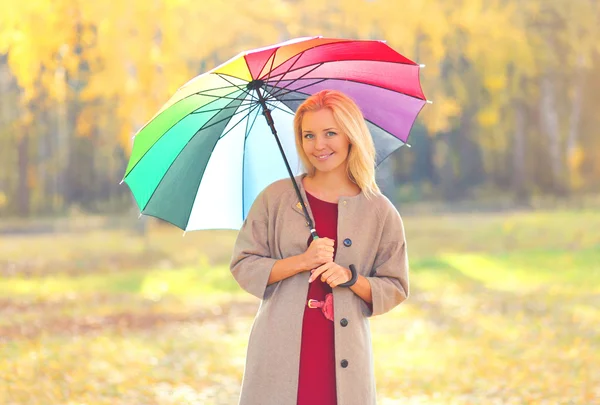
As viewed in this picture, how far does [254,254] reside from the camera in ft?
8.41

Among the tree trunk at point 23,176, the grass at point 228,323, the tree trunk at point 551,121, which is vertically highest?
the tree trunk at point 551,121

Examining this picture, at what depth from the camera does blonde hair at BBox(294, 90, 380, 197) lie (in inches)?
100

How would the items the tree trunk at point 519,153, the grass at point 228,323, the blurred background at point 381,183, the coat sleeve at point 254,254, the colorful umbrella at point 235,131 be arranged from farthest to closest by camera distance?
the tree trunk at point 519,153, the blurred background at point 381,183, the grass at point 228,323, the colorful umbrella at point 235,131, the coat sleeve at point 254,254

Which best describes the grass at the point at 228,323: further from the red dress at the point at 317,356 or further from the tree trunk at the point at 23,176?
the tree trunk at the point at 23,176

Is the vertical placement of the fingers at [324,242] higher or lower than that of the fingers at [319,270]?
higher

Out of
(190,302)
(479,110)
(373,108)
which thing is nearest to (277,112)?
(373,108)

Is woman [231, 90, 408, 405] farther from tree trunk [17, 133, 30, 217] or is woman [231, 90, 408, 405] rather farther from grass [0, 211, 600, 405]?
tree trunk [17, 133, 30, 217]

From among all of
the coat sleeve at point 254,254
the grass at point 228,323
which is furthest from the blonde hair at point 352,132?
the grass at point 228,323

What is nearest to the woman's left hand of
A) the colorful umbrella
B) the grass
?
the colorful umbrella

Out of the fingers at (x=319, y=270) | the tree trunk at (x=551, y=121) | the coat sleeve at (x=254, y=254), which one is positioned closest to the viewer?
the fingers at (x=319, y=270)

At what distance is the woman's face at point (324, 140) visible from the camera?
2.54 meters

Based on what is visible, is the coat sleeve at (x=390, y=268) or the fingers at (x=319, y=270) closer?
the fingers at (x=319, y=270)

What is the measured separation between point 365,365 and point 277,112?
964mm

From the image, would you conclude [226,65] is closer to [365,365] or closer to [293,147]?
[293,147]
